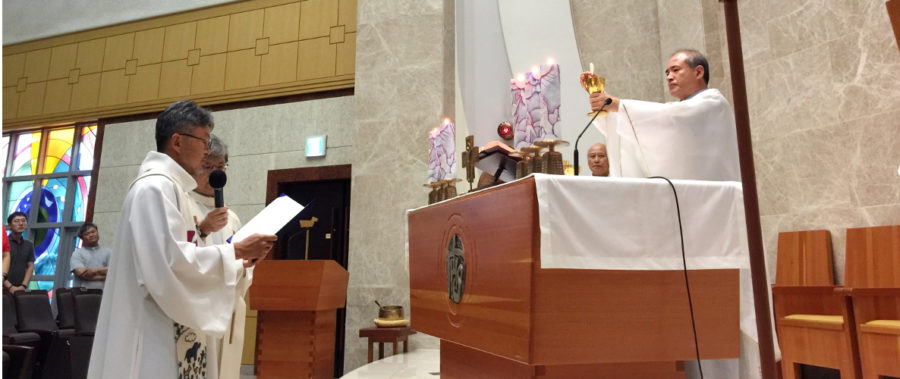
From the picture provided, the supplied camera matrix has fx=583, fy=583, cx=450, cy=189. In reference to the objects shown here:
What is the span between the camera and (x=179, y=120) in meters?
2.08

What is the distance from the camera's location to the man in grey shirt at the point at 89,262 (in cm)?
595

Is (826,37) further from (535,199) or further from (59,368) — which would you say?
(59,368)

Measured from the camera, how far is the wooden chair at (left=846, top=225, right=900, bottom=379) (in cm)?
342

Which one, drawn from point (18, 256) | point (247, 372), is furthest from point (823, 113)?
point (18, 256)

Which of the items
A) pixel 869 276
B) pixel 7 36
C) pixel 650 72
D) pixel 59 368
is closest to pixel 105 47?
pixel 7 36

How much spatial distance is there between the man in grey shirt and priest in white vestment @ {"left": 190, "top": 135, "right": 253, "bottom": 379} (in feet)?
10.6

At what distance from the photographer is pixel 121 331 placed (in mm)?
→ 1781

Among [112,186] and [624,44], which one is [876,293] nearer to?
[624,44]

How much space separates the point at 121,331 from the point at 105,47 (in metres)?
7.54

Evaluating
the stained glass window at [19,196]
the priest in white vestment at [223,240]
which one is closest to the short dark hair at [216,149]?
the priest in white vestment at [223,240]

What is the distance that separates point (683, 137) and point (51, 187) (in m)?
8.63

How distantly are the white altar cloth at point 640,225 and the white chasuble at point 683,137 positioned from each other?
422 millimetres

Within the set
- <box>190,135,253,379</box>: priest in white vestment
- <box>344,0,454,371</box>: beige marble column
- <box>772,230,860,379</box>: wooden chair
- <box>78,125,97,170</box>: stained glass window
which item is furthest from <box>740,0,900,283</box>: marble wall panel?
<box>78,125,97,170</box>: stained glass window

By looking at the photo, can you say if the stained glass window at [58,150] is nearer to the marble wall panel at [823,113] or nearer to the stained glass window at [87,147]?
the stained glass window at [87,147]
